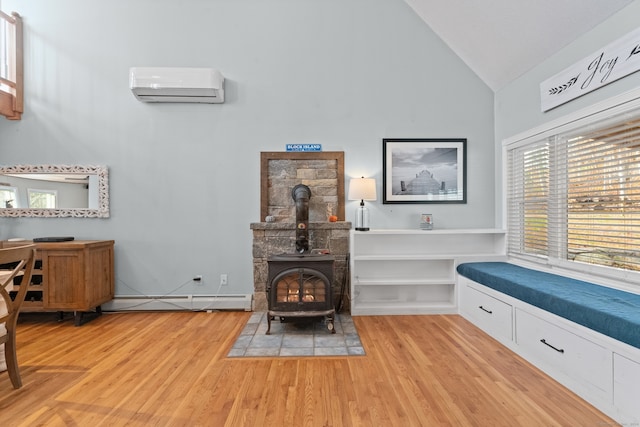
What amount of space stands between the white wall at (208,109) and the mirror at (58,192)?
12 cm

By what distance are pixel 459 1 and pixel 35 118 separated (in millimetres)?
4843

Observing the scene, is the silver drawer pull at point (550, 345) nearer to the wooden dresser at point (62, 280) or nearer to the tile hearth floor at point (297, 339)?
the tile hearth floor at point (297, 339)

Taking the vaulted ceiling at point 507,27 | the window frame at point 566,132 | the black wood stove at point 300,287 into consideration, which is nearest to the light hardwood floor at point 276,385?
the black wood stove at point 300,287

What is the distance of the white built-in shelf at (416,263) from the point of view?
142 inches

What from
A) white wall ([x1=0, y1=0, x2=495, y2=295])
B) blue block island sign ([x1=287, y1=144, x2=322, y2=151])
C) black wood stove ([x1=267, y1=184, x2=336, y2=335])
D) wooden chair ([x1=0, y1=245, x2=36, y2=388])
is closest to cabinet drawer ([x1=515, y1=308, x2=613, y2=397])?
black wood stove ([x1=267, y1=184, x2=336, y2=335])

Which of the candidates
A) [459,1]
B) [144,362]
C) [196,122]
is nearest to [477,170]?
[459,1]

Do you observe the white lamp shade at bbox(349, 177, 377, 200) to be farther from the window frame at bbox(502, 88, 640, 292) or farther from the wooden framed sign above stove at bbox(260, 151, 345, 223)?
the window frame at bbox(502, 88, 640, 292)

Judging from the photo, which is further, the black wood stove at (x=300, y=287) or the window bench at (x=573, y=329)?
the black wood stove at (x=300, y=287)

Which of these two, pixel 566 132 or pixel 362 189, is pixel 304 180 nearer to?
pixel 362 189

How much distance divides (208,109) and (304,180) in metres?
1.41

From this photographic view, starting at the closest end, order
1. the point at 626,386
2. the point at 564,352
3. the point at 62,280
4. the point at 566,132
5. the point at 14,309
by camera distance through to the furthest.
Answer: the point at 626,386 < the point at 14,309 < the point at 564,352 < the point at 566,132 < the point at 62,280

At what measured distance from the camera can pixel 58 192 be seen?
369 centimetres

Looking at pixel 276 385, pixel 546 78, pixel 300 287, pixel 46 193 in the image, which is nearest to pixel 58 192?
pixel 46 193

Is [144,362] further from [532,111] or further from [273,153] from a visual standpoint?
[532,111]
